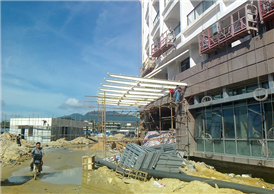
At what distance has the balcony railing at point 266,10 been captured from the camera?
863 cm

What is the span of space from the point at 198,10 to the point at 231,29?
440cm

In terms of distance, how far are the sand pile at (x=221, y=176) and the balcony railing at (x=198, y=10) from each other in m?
9.62

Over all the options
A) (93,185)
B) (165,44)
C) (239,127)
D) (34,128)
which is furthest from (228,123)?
(34,128)

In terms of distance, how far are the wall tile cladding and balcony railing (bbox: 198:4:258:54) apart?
0.52 meters

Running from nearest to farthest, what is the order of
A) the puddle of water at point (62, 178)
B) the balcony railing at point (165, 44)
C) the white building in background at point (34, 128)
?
the puddle of water at point (62, 178)
the balcony railing at point (165, 44)
the white building in background at point (34, 128)

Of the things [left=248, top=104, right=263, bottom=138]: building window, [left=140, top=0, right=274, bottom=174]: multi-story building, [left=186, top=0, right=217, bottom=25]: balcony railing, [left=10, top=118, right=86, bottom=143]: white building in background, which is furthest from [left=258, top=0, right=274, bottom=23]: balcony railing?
[left=10, top=118, right=86, bottom=143]: white building in background

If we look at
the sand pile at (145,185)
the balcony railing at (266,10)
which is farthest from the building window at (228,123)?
the balcony railing at (266,10)

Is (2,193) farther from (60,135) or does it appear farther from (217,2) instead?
(60,135)

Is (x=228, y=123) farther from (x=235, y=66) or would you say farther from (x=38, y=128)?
A: (x=38, y=128)

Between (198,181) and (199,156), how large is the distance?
5.11 m

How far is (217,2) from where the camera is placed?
11938mm

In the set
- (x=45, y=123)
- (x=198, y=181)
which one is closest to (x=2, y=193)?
(x=198, y=181)

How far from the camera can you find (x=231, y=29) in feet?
33.8

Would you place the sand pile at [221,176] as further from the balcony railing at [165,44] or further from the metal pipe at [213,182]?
the balcony railing at [165,44]
